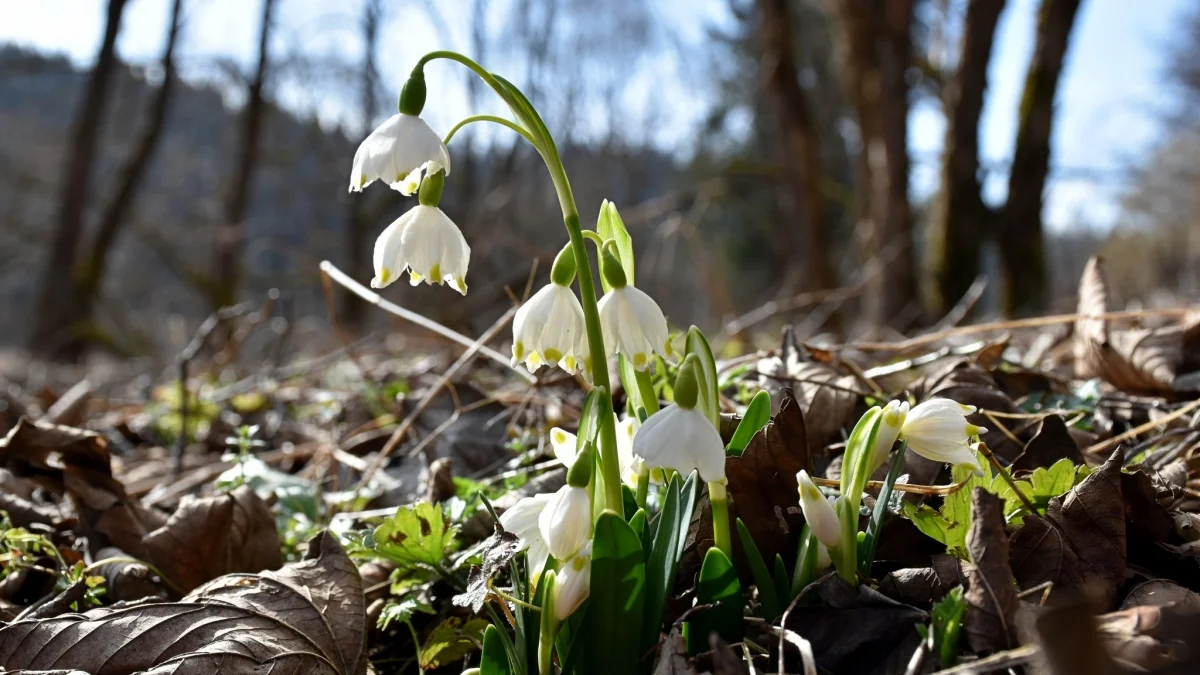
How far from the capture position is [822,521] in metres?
0.80

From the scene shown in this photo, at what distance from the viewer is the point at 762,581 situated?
0.88 meters

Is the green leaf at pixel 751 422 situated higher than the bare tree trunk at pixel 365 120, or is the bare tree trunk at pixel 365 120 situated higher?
the bare tree trunk at pixel 365 120

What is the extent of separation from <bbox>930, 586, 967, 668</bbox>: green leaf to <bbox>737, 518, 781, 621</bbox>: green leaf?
17cm

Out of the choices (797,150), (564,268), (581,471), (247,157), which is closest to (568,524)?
(581,471)

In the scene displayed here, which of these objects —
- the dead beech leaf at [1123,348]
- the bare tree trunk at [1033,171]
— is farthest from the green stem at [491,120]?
the bare tree trunk at [1033,171]

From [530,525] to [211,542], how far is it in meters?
0.71

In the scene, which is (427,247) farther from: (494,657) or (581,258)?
(494,657)

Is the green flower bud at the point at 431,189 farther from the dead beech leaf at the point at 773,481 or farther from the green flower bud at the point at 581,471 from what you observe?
the dead beech leaf at the point at 773,481

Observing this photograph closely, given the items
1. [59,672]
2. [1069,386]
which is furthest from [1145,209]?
[59,672]

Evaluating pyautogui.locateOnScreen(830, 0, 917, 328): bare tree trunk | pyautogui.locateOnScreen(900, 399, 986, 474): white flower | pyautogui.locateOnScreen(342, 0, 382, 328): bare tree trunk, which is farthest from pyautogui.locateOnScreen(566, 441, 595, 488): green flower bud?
pyautogui.locateOnScreen(342, 0, 382, 328): bare tree trunk

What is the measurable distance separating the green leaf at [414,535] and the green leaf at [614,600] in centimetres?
31

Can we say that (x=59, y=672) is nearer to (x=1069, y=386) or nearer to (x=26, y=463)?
(x=26, y=463)

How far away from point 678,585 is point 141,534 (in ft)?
3.22

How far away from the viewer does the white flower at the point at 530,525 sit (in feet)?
2.96
